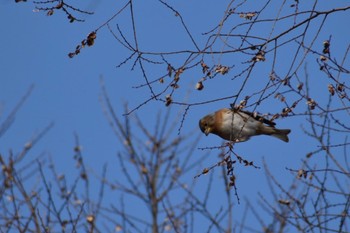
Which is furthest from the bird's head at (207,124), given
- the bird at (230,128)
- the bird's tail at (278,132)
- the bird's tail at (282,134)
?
the bird's tail at (282,134)

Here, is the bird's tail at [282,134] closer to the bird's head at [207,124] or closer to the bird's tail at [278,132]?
the bird's tail at [278,132]

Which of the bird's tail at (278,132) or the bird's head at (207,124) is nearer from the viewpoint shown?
the bird's tail at (278,132)

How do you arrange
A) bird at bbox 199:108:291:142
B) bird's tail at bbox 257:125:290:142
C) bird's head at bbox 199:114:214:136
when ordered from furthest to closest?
bird's head at bbox 199:114:214:136 → bird's tail at bbox 257:125:290:142 → bird at bbox 199:108:291:142

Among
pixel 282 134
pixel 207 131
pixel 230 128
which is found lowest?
pixel 230 128

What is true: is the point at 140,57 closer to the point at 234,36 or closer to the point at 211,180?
the point at 234,36

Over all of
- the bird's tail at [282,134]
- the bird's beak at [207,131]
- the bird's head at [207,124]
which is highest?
the bird's head at [207,124]

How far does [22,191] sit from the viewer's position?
6.02 metres

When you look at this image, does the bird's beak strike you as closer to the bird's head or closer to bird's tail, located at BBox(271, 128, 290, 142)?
the bird's head

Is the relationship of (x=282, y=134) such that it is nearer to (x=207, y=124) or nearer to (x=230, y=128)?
(x=230, y=128)

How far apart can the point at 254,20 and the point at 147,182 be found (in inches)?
164

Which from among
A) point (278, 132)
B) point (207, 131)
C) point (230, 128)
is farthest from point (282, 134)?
point (207, 131)

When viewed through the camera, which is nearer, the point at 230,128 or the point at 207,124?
the point at 230,128

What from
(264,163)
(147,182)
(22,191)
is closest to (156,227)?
(147,182)

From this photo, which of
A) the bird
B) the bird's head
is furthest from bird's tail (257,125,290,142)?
the bird's head
